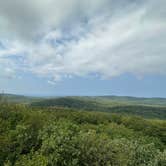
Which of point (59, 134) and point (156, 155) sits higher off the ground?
point (59, 134)

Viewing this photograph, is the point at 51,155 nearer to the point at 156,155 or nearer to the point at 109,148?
the point at 109,148

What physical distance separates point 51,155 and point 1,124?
2276cm

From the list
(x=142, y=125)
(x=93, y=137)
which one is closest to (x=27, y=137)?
(x=93, y=137)

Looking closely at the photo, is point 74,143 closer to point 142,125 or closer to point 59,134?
point 59,134

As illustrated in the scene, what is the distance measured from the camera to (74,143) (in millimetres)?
32188

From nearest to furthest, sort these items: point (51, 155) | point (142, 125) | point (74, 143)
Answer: point (51, 155) < point (74, 143) < point (142, 125)

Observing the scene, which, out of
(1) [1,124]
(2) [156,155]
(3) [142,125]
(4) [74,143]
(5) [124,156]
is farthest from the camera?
(3) [142,125]

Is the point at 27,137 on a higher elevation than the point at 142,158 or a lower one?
higher

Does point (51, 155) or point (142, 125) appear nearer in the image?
point (51, 155)

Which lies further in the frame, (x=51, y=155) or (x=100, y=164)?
(x=100, y=164)

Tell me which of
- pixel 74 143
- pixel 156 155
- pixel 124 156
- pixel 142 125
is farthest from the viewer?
pixel 142 125

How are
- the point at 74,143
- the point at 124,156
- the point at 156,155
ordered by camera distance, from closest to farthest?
the point at 74,143, the point at 124,156, the point at 156,155

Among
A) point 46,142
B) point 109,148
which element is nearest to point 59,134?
point 46,142

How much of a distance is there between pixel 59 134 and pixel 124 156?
912 centimetres
